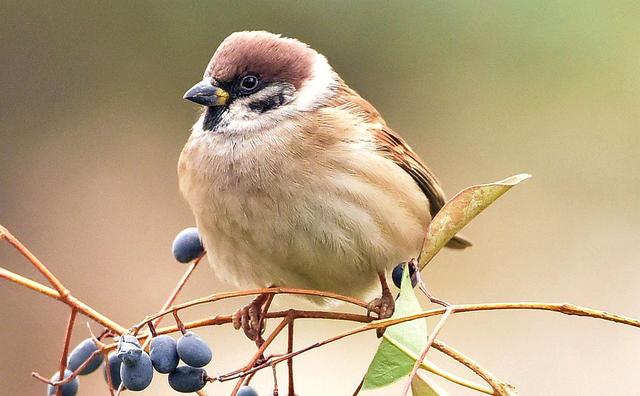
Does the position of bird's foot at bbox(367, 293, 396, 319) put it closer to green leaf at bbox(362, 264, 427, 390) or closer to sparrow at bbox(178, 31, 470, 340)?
sparrow at bbox(178, 31, 470, 340)

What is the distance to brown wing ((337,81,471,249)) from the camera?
81.0 inches

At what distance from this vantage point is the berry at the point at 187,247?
1772 mm

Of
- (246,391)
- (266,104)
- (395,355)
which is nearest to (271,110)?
(266,104)

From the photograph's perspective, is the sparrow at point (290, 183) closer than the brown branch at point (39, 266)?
No

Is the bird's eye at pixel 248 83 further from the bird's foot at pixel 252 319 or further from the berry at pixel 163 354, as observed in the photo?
the berry at pixel 163 354

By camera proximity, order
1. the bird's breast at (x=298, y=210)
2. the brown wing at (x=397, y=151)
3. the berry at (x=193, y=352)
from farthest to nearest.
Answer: the brown wing at (x=397, y=151)
the bird's breast at (x=298, y=210)
the berry at (x=193, y=352)

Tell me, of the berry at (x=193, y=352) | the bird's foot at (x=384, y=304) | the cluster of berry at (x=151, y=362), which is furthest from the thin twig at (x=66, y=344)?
the bird's foot at (x=384, y=304)

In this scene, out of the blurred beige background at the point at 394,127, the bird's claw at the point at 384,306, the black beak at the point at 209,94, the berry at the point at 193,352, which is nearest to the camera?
the berry at the point at 193,352

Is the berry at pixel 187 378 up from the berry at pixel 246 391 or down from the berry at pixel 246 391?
up

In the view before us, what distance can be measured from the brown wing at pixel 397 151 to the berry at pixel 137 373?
0.88m

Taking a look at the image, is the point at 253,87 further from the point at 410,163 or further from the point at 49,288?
the point at 49,288

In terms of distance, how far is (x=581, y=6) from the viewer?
427 centimetres

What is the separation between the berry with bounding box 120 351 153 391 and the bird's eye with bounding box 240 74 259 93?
2.68 ft

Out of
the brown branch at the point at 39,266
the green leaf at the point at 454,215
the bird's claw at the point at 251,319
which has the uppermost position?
the brown branch at the point at 39,266
